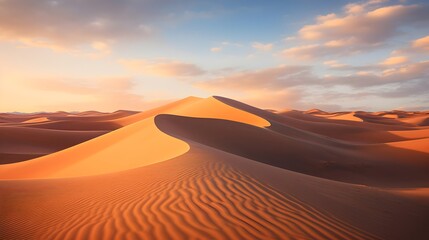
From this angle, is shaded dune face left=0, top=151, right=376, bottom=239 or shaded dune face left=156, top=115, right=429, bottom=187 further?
shaded dune face left=156, top=115, right=429, bottom=187

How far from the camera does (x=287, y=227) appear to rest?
391 centimetres

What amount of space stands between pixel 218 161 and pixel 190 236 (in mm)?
4082

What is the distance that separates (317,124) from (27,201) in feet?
121

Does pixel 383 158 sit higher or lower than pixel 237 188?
lower

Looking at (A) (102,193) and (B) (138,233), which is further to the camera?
(A) (102,193)

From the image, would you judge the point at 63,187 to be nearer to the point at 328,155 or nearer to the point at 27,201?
the point at 27,201

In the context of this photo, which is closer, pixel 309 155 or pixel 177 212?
pixel 177 212

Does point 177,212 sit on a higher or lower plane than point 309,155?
higher

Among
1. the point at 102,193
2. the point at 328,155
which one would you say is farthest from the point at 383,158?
the point at 102,193

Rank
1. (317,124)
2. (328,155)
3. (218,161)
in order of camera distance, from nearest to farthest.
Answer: (218,161) → (328,155) → (317,124)

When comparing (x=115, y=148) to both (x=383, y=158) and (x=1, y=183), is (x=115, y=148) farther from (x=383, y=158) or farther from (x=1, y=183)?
(x=383, y=158)

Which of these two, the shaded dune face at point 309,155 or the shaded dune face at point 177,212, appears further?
the shaded dune face at point 309,155

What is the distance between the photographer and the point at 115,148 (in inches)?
577

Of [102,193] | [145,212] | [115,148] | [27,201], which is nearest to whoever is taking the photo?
[145,212]
